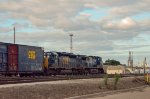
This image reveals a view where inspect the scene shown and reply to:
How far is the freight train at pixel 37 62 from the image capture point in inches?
1575

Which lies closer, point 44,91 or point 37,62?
point 44,91

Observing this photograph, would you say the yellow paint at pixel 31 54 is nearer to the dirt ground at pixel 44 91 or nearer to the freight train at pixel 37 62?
the freight train at pixel 37 62

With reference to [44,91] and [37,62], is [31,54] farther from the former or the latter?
[44,91]

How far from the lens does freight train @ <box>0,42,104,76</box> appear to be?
131 feet

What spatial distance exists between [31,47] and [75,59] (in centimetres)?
1408

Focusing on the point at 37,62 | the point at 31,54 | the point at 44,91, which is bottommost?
the point at 44,91

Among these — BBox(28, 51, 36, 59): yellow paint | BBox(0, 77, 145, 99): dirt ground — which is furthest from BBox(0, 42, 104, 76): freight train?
BBox(0, 77, 145, 99): dirt ground

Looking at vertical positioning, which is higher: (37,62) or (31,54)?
(31,54)

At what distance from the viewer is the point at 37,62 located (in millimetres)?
45812

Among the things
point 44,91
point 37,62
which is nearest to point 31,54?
point 37,62

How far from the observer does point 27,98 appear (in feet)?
63.3

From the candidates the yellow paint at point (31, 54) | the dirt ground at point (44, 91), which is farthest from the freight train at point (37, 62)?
the dirt ground at point (44, 91)

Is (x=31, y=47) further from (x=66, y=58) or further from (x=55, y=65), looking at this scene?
(x=66, y=58)

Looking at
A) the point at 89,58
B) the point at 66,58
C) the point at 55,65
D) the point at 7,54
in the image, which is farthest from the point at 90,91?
the point at 89,58
